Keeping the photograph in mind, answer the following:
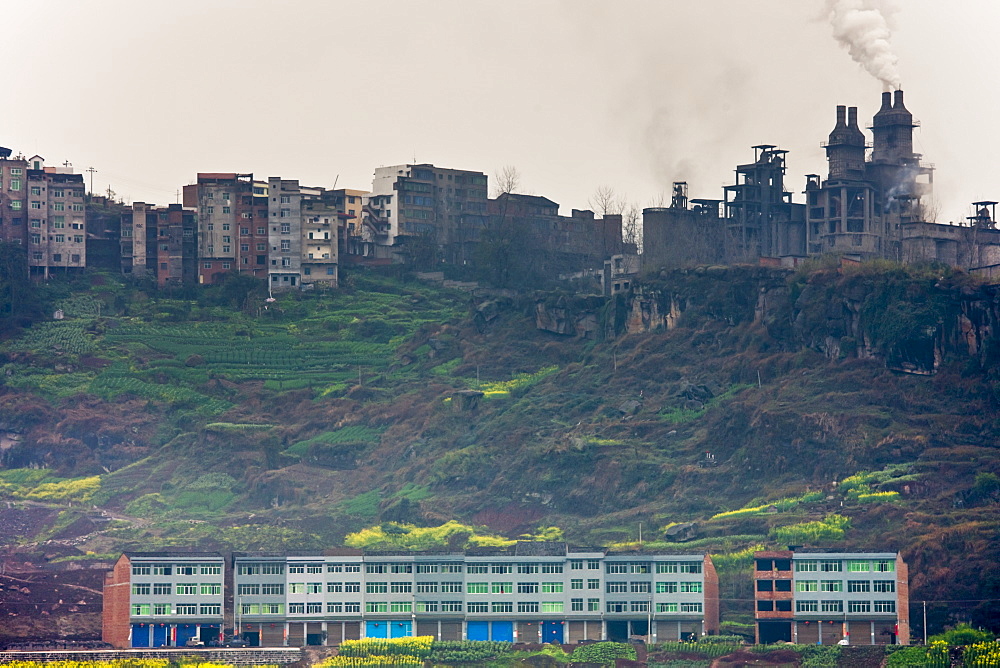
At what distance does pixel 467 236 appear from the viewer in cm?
18200

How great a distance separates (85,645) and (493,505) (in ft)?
110

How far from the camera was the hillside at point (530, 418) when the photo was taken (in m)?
135

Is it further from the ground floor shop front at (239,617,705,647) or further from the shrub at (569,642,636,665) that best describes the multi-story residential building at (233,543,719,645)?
the shrub at (569,642,636,665)

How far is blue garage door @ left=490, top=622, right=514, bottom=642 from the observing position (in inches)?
4732

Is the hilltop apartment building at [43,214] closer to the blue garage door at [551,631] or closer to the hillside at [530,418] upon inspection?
the hillside at [530,418]

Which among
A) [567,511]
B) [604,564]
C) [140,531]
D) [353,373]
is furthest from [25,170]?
[604,564]

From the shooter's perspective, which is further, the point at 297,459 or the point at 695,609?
the point at 297,459

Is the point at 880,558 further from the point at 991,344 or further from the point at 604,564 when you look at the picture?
the point at 991,344

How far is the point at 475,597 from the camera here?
12100 centimetres

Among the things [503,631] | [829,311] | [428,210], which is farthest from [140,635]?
[428,210]

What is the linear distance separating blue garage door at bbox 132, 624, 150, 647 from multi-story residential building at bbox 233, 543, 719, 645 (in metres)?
4.81

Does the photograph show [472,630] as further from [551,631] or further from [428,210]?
[428,210]

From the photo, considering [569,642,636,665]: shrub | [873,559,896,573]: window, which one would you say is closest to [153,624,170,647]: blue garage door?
[569,642,636,665]: shrub

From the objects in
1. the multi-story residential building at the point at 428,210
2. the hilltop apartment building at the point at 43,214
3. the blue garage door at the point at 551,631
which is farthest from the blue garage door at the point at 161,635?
the multi-story residential building at the point at 428,210
